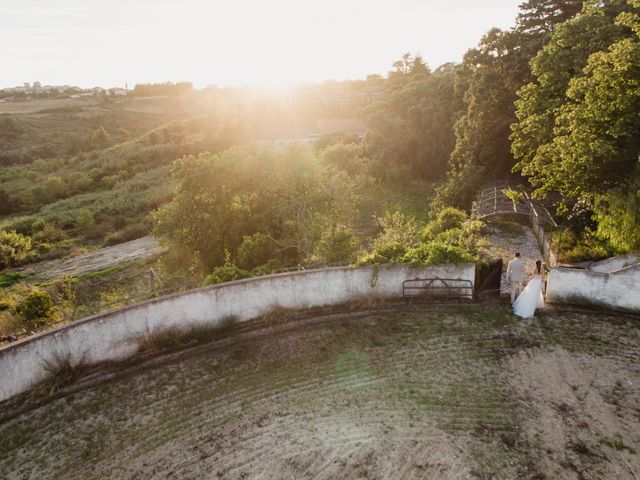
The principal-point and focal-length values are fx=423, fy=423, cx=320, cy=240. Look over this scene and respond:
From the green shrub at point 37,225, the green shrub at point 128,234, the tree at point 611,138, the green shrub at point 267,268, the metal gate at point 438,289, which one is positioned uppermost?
the tree at point 611,138

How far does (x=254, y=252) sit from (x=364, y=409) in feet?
27.6

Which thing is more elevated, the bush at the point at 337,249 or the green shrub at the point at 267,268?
the bush at the point at 337,249

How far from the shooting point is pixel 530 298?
38.3 ft

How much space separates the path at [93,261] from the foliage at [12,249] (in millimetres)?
1440

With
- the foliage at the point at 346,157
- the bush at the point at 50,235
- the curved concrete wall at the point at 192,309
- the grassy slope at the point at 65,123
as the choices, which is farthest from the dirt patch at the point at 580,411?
the grassy slope at the point at 65,123

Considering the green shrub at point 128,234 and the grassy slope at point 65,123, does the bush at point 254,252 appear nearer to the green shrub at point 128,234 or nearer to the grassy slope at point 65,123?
the green shrub at point 128,234

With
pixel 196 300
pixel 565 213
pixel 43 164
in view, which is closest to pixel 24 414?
pixel 196 300

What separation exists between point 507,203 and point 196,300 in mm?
15351

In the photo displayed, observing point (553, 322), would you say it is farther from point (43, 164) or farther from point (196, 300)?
point (43, 164)

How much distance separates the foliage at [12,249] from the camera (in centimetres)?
3119

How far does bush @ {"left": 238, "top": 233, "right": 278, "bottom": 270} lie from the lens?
1585 centimetres

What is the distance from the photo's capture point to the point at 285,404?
A: 9141 mm

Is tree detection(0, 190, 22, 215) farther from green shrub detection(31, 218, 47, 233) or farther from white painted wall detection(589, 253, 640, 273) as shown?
white painted wall detection(589, 253, 640, 273)

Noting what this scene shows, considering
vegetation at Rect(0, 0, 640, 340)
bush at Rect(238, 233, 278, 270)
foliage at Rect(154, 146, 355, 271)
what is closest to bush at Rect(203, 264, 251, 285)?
vegetation at Rect(0, 0, 640, 340)
